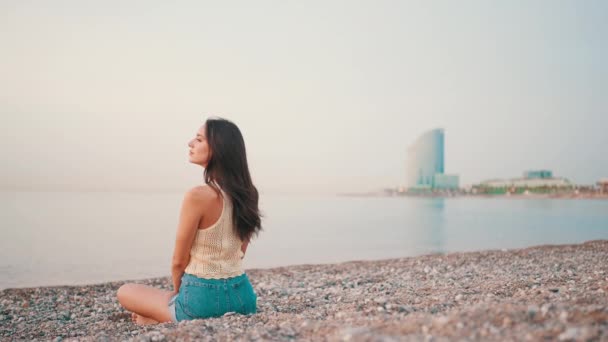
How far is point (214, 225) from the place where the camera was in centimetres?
496

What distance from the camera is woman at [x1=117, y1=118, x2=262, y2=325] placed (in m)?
4.90

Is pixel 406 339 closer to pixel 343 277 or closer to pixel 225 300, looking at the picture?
pixel 225 300

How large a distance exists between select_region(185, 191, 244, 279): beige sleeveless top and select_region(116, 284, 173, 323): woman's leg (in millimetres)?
650

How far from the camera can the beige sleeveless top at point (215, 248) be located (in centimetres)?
498

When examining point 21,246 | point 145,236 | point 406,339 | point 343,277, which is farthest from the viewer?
point 145,236

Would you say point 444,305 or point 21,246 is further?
point 21,246

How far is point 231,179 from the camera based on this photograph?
4.98 meters

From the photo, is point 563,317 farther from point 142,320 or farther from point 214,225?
point 142,320

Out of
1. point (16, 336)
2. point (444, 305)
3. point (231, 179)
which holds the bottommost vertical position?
point (16, 336)

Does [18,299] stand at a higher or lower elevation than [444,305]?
lower

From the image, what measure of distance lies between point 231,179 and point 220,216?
16.0 inches

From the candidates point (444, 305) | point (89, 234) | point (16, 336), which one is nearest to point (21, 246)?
point (89, 234)

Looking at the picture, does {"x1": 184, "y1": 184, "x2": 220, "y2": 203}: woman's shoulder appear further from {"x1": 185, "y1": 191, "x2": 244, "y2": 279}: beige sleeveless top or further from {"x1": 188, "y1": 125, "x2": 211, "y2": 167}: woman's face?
{"x1": 188, "y1": 125, "x2": 211, "y2": 167}: woman's face

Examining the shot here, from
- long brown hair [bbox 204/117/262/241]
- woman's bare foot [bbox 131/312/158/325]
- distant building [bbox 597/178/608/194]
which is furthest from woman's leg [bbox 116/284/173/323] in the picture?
distant building [bbox 597/178/608/194]
